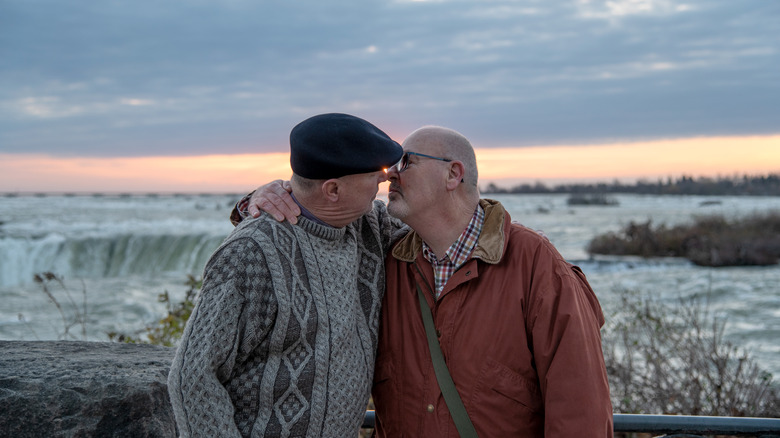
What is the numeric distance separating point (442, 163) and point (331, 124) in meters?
0.54

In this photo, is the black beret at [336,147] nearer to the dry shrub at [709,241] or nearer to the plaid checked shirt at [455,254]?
the plaid checked shirt at [455,254]

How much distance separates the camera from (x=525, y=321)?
7.69 feet

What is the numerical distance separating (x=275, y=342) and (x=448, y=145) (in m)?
1.06

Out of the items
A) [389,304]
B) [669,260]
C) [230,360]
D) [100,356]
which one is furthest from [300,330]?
[669,260]

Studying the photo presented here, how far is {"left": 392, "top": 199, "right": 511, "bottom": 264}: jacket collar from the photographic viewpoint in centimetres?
239

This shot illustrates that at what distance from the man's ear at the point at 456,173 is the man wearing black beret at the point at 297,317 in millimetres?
291

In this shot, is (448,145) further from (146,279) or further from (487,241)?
(146,279)

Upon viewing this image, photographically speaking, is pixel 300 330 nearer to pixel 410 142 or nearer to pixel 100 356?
pixel 410 142

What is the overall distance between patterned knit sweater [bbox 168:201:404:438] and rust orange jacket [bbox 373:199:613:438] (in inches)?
6.6

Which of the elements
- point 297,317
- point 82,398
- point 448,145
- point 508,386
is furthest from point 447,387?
point 82,398

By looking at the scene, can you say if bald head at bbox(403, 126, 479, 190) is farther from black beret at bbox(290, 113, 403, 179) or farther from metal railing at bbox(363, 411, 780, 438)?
metal railing at bbox(363, 411, 780, 438)

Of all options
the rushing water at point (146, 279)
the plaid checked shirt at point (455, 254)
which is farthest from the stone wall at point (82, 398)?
the rushing water at point (146, 279)

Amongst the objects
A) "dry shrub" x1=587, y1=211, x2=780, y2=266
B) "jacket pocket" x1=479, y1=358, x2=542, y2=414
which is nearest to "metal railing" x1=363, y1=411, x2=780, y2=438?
"jacket pocket" x1=479, y1=358, x2=542, y2=414

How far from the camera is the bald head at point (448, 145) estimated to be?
264 cm
